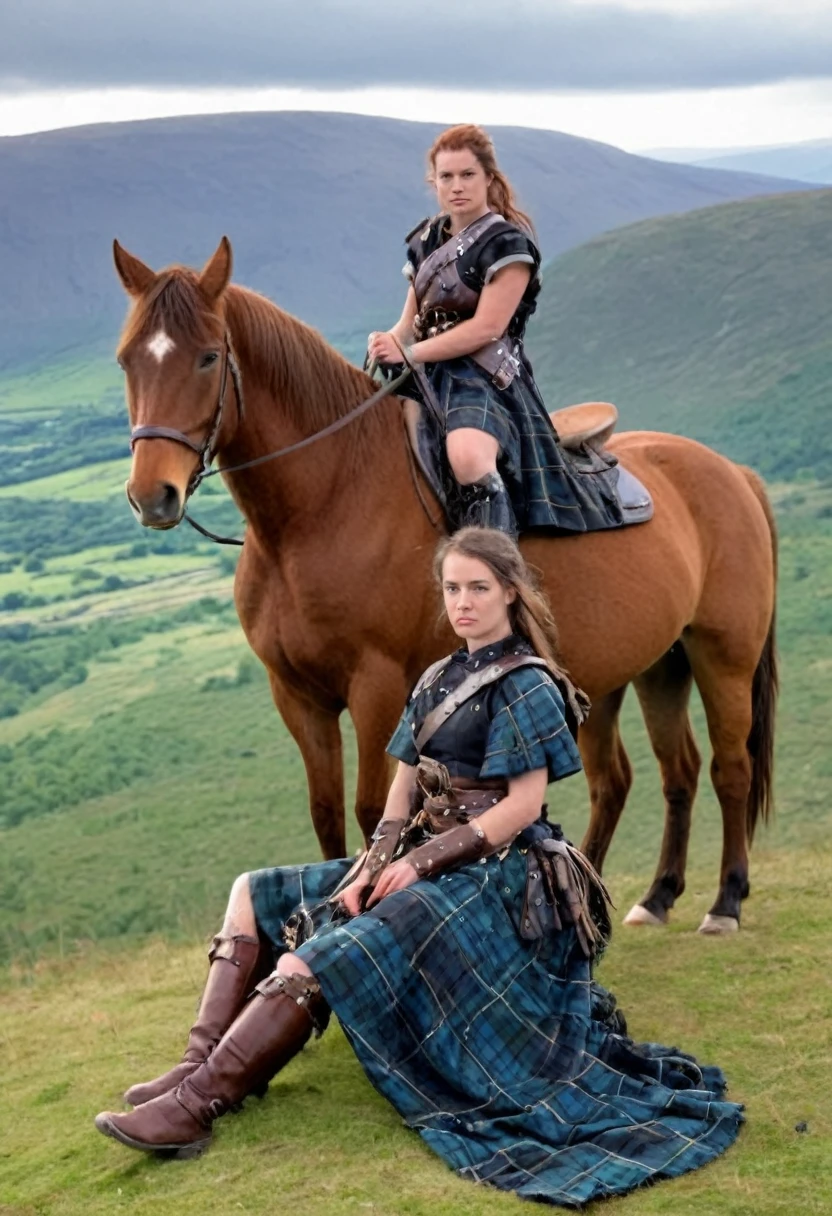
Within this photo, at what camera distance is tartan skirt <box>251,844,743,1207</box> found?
355cm

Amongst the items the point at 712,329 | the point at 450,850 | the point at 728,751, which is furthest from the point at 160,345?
the point at 712,329

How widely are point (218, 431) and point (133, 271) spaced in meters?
0.54

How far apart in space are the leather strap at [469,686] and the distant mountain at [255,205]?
248 ft

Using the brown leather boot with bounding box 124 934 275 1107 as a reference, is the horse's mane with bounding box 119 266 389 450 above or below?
above

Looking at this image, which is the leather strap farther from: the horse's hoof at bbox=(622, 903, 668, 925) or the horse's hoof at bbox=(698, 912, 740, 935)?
the horse's hoof at bbox=(622, 903, 668, 925)

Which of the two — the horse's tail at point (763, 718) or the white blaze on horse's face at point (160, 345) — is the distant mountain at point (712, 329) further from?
the white blaze on horse's face at point (160, 345)

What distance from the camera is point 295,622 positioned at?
15.4 ft

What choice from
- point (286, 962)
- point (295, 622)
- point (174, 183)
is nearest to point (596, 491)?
point (295, 622)

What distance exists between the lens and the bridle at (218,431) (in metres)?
4.19

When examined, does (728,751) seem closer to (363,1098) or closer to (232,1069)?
(363,1098)

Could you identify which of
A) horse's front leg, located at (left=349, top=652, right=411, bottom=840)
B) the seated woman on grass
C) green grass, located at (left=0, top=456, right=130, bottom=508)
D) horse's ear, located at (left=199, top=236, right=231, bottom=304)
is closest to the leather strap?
the seated woman on grass

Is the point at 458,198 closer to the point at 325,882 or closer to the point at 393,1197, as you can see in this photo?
the point at 325,882

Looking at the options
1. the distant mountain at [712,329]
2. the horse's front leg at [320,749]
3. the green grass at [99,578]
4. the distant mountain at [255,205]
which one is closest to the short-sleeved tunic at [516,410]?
the horse's front leg at [320,749]

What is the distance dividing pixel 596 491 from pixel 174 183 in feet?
298
